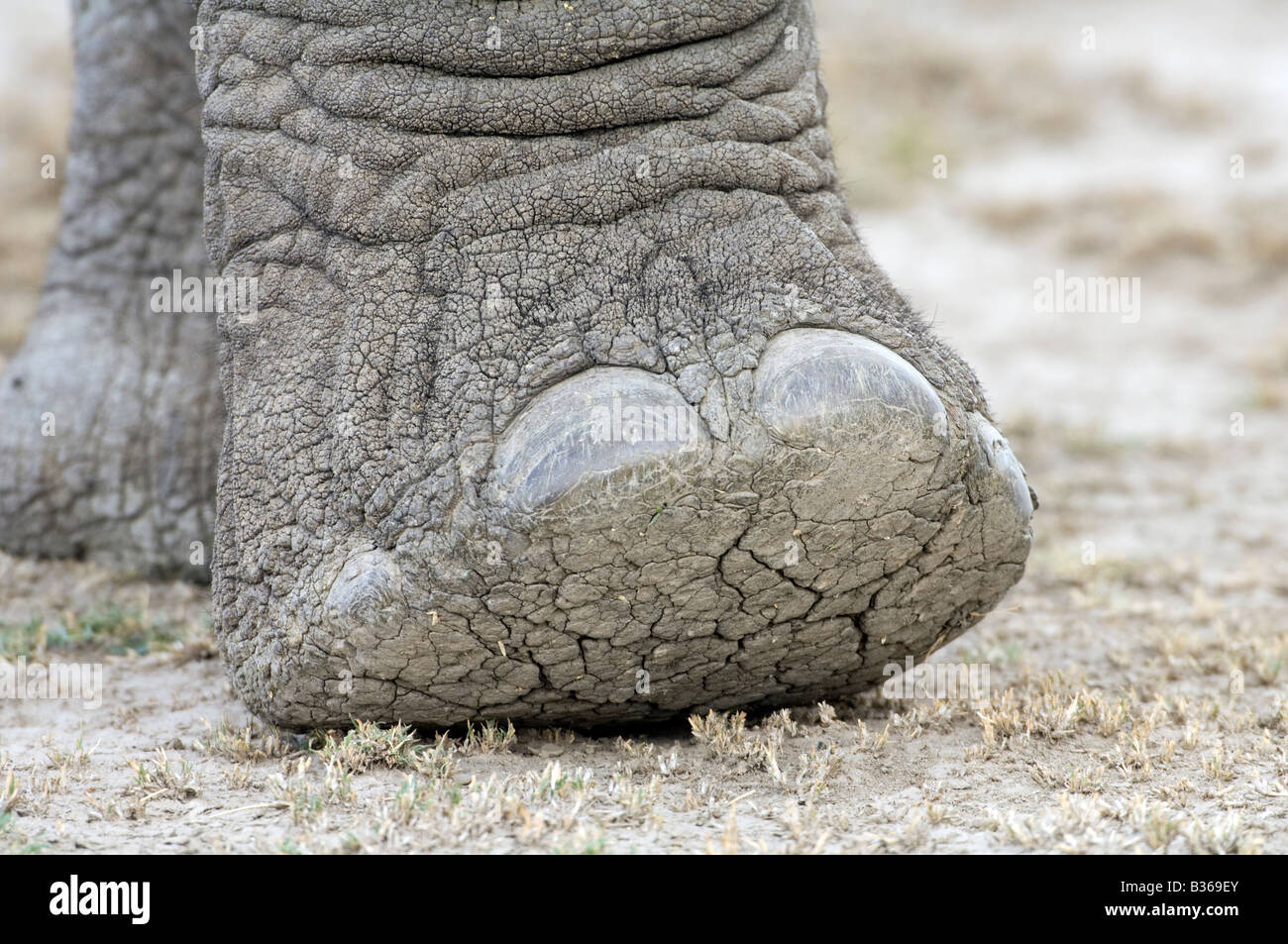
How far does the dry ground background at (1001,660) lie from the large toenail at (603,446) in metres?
0.53

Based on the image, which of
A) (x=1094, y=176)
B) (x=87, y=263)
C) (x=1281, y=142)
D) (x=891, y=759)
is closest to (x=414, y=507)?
(x=891, y=759)

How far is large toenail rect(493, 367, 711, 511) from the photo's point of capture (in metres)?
2.19

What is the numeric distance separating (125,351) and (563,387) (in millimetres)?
2221

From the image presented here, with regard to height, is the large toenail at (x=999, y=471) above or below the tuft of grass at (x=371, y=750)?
above

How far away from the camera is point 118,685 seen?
3146 mm

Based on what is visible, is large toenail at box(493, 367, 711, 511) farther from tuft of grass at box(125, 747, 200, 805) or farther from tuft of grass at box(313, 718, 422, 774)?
tuft of grass at box(125, 747, 200, 805)

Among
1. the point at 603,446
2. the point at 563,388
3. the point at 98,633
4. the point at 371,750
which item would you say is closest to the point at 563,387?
the point at 563,388

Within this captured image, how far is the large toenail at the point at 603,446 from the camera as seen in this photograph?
2186mm

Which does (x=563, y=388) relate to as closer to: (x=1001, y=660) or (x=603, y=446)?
(x=603, y=446)

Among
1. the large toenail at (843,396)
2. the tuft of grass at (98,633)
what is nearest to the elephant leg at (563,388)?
the large toenail at (843,396)

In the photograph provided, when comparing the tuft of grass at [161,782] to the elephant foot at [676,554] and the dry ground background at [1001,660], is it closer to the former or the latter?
the dry ground background at [1001,660]

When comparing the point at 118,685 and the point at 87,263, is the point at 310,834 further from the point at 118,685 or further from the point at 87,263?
the point at 87,263

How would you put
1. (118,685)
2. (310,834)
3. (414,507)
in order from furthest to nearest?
(118,685) → (414,507) → (310,834)

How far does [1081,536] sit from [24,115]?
6.91m
